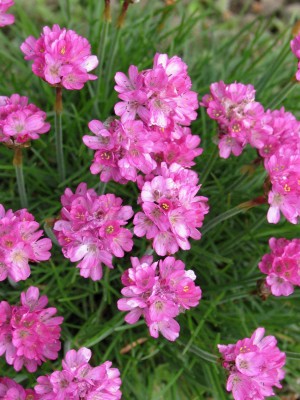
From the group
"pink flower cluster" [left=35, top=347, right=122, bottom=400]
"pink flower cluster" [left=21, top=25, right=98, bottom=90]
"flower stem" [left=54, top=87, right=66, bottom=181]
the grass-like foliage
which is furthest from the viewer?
the grass-like foliage

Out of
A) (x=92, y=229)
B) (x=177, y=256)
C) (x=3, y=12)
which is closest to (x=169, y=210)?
(x=92, y=229)

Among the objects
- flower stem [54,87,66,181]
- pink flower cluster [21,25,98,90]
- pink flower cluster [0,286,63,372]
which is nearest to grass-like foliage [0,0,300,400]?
flower stem [54,87,66,181]

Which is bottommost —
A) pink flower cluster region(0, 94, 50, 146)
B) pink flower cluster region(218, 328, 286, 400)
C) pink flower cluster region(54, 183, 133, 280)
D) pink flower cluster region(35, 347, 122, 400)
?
pink flower cluster region(35, 347, 122, 400)

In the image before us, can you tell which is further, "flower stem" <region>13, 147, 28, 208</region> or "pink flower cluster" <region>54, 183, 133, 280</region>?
"flower stem" <region>13, 147, 28, 208</region>

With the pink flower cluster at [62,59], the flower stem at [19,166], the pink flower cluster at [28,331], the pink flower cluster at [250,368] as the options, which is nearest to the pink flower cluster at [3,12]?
the pink flower cluster at [62,59]

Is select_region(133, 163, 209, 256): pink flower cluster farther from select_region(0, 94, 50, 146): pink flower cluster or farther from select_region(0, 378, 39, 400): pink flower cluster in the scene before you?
select_region(0, 378, 39, 400): pink flower cluster

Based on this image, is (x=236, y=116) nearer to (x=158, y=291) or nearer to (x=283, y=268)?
(x=283, y=268)

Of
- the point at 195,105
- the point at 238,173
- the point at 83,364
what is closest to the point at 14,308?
the point at 83,364

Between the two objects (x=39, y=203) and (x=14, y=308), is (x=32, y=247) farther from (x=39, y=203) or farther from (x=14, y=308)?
(x=39, y=203)
